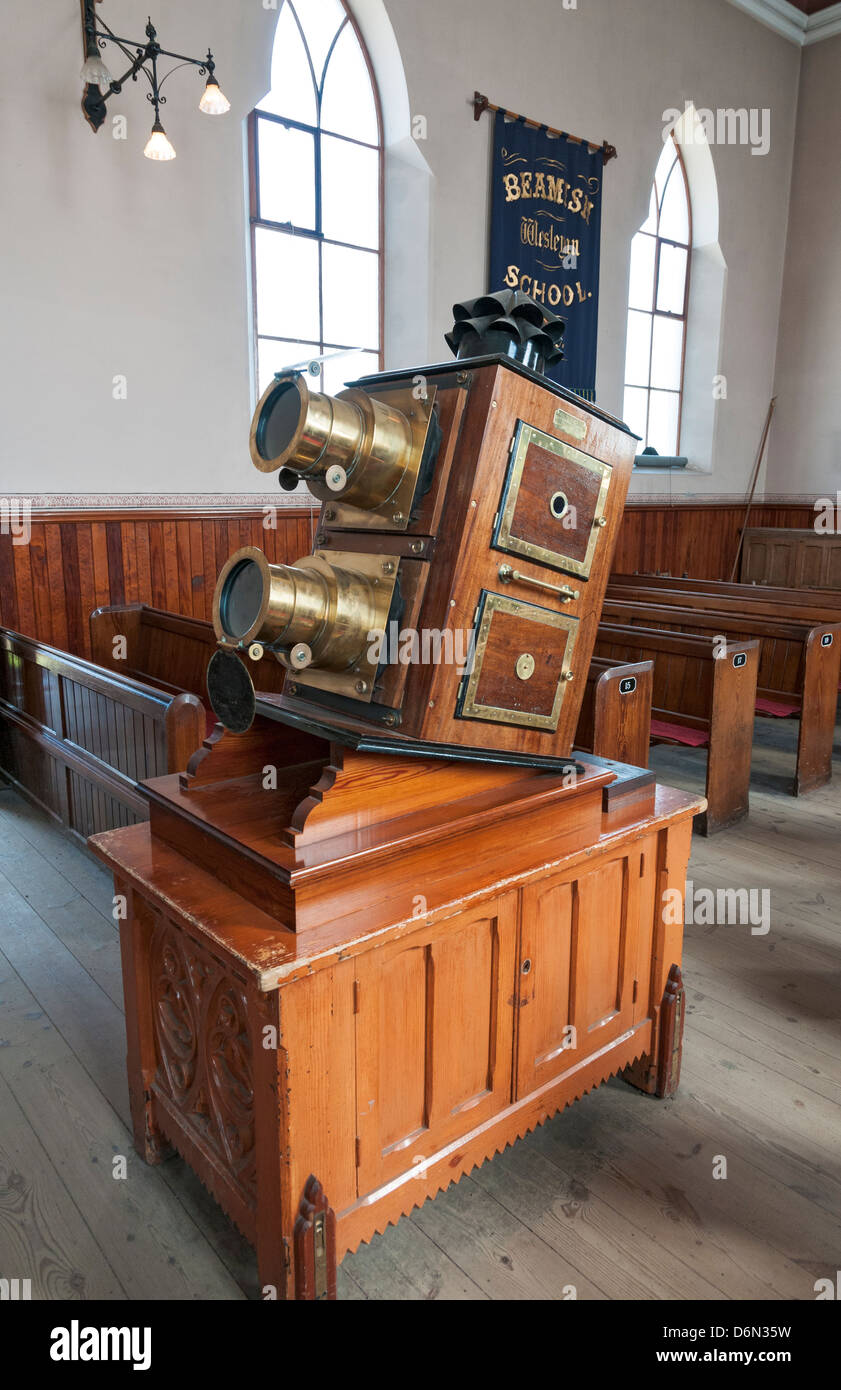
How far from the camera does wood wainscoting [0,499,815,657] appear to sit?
15.4 feet

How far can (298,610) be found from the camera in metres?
1.33

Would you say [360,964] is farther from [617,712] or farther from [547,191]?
[547,191]

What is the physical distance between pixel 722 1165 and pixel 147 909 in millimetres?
1332

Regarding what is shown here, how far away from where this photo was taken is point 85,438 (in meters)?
4.76

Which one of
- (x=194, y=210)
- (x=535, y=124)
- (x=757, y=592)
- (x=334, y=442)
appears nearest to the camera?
(x=334, y=442)

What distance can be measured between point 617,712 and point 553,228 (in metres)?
4.89

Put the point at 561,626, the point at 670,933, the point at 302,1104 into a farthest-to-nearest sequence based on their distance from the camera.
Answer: the point at 670,933 → the point at 561,626 → the point at 302,1104

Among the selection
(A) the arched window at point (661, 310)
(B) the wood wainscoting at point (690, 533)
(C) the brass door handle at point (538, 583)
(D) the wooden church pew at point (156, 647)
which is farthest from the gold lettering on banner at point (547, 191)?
(C) the brass door handle at point (538, 583)

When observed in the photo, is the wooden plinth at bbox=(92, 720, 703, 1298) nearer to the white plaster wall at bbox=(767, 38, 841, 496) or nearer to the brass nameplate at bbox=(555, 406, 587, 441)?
the brass nameplate at bbox=(555, 406, 587, 441)

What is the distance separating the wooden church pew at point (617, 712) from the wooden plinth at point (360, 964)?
150cm

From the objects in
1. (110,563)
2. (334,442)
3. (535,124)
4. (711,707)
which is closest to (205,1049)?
(334,442)

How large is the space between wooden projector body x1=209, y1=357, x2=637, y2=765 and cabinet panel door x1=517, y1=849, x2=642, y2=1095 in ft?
1.26

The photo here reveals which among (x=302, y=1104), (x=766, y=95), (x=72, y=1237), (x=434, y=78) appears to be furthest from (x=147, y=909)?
(x=766, y=95)

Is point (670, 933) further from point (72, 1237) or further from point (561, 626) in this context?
point (72, 1237)
